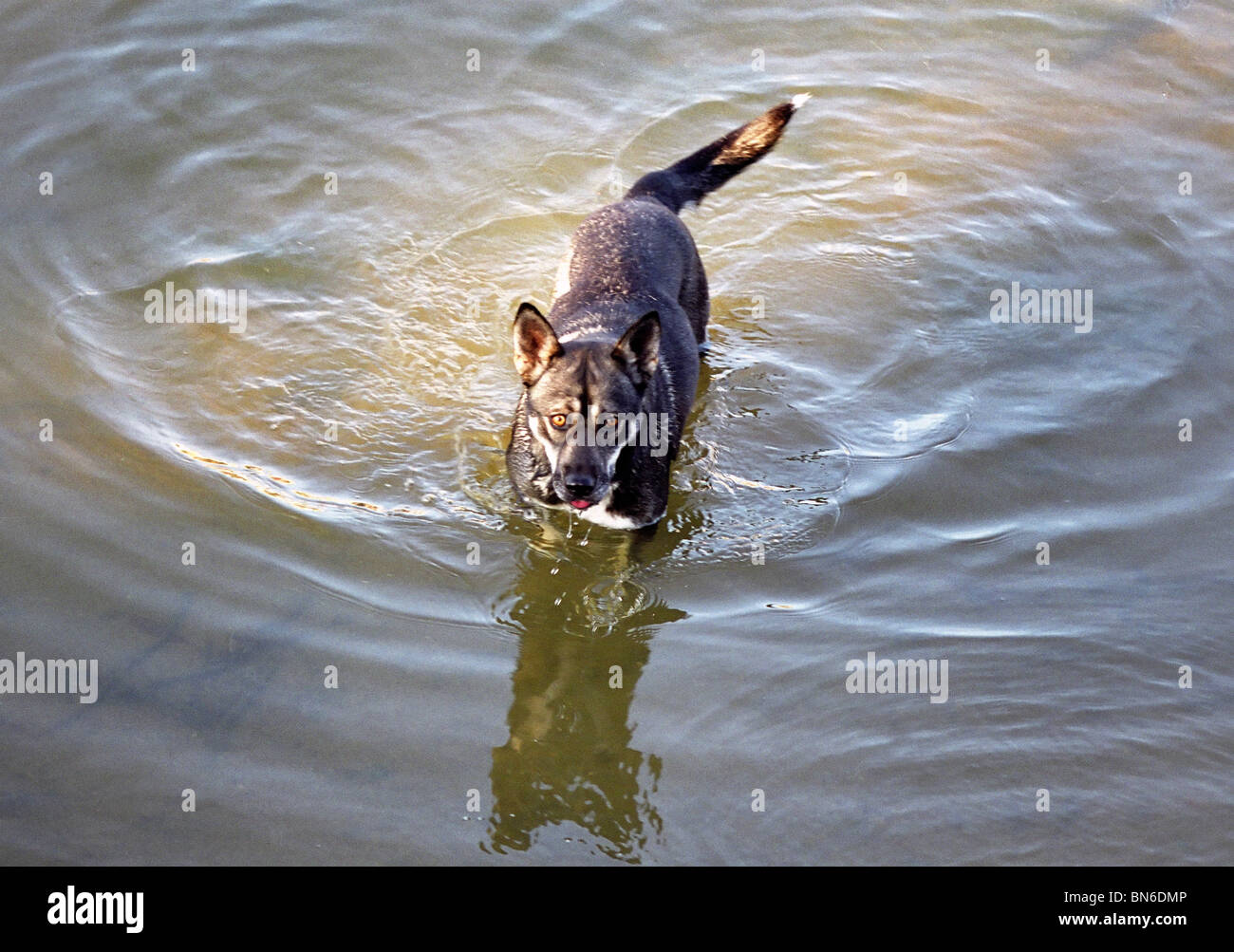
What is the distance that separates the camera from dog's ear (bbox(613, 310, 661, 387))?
19.7 feet

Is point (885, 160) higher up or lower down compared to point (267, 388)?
higher up

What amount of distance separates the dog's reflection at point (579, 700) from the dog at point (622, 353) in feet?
1.08

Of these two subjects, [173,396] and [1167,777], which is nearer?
[1167,777]

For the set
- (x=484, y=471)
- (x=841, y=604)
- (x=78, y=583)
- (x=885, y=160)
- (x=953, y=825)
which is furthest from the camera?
(x=885, y=160)

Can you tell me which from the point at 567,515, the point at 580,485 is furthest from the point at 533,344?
the point at 567,515

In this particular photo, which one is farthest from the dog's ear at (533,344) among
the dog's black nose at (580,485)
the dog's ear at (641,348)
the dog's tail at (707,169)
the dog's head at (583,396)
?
the dog's tail at (707,169)

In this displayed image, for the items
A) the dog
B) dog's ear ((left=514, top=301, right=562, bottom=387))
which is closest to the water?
the dog

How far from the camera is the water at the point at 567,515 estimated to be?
5094 millimetres

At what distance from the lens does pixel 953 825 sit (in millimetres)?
5043

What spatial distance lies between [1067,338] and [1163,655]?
321cm

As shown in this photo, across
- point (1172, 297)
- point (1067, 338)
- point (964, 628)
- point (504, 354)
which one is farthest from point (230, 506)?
point (1172, 297)

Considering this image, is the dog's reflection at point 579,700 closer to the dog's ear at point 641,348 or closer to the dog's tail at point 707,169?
the dog's ear at point 641,348

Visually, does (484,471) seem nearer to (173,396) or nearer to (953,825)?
(173,396)

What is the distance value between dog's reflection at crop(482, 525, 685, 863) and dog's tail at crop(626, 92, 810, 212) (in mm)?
2725
